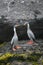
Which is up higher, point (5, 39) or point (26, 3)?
point (26, 3)

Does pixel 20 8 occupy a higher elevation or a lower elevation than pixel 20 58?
higher

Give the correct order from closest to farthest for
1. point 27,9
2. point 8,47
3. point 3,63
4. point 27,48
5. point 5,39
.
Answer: point 3,63 → point 27,48 → point 8,47 → point 5,39 → point 27,9

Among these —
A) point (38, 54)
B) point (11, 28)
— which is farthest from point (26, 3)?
point (38, 54)

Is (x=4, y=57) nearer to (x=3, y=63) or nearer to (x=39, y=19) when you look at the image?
(x=3, y=63)

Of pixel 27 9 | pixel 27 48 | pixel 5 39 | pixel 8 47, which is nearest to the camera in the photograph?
pixel 27 48

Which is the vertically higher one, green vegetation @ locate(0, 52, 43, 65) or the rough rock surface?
the rough rock surface

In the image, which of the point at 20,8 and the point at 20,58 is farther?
the point at 20,8

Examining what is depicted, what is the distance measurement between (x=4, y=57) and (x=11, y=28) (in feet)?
19.6

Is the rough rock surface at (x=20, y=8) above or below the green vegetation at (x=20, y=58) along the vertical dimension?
above

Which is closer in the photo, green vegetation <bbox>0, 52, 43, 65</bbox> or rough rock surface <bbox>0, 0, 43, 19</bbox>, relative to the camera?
green vegetation <bbox>0, 52, 43, 65</bbox>

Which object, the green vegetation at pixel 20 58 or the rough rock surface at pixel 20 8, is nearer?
the green vegetation at pixel 20 58

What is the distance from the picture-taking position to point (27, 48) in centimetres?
1423

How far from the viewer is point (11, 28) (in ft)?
60.7

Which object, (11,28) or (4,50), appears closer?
(4,50)
